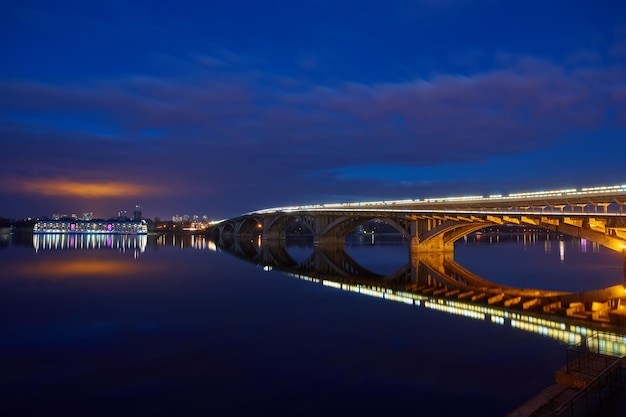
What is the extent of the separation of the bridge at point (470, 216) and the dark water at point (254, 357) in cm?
1851

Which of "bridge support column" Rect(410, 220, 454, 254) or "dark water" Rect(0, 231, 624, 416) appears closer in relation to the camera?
"dark water" Rect(0, 231, 624, 416)

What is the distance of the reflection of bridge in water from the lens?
18.6m

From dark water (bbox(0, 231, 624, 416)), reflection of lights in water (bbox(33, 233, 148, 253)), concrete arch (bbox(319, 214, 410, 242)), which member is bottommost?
dark water (bbox(0, 231, 624, 416))

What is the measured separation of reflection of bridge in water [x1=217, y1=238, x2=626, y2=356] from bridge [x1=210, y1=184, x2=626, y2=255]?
5015mm

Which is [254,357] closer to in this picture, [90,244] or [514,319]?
[514,319]

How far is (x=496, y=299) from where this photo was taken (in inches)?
1055

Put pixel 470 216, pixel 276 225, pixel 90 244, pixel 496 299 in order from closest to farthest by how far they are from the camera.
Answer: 1. pixel 496 299
2. pixel 470 216
3. pixel 90 244
4. pixel 276 225

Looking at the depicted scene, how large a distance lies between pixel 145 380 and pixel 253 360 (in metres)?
3.39

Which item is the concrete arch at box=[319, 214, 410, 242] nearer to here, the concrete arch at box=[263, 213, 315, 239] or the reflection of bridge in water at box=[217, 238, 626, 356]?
the concrete arch at box=[263, 213, 315, 239]

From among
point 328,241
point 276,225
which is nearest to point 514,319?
point 328,241

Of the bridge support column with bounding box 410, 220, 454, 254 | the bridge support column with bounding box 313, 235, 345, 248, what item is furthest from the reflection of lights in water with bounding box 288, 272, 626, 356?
the bridge support column with bounding box 313, 235, 345, 248

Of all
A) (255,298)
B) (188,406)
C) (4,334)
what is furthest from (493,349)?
(4,334)

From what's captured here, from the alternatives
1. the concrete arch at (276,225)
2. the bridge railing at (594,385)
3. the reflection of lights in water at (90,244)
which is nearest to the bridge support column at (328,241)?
the concrete arch at (276,225)

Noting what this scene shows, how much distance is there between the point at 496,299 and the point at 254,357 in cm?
1743
